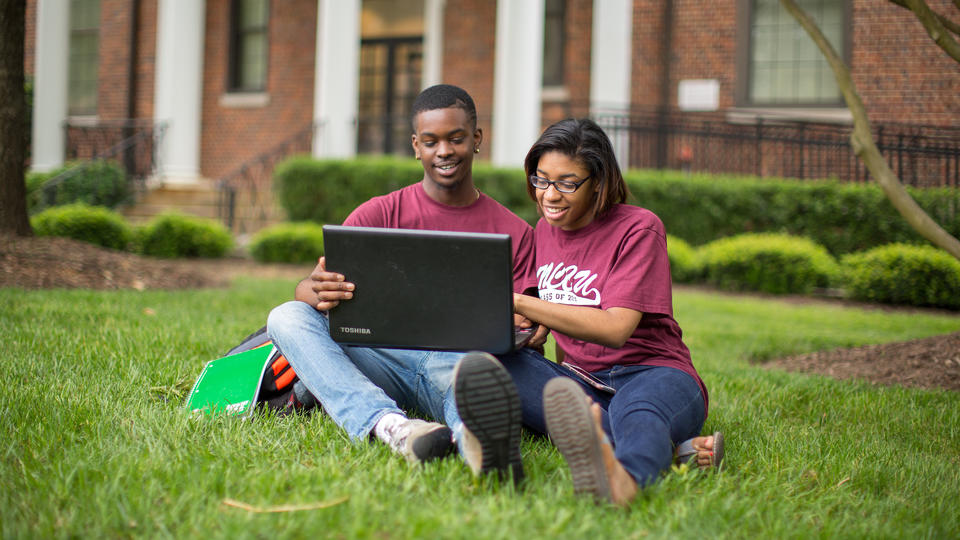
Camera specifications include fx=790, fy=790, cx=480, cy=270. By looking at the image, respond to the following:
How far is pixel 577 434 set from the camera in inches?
79.5

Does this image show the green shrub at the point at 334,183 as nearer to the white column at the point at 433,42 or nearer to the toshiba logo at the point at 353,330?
the white column at the point at 433,42

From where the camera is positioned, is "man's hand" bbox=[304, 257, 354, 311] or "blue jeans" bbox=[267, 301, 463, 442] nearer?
"man's hand" bbox=[304, 257, 354, 311]

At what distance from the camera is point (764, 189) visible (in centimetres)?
992

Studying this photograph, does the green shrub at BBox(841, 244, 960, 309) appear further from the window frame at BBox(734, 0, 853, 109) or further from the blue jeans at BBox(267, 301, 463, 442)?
the blue jeans at BBox(267, 301, 463, 442)

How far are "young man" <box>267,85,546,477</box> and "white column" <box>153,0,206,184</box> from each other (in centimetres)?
1174

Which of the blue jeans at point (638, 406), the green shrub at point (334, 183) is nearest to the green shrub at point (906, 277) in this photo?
the green shrub at point (334, 183)

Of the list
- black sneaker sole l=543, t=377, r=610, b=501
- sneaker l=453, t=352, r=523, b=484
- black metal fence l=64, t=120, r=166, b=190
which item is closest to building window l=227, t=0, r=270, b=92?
black metal fence l=64, t=120, r=166, b=190

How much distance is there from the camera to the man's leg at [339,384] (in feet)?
8.14

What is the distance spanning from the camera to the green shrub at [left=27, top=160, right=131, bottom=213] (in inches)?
477

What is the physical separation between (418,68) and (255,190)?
368 centimetres

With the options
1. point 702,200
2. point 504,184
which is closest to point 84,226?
point 504,184

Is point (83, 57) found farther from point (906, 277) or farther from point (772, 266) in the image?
point (906, 277)

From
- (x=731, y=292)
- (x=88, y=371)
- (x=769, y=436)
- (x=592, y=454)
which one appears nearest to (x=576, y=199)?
(x=592, y=454)

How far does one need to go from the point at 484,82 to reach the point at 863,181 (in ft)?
20.5
